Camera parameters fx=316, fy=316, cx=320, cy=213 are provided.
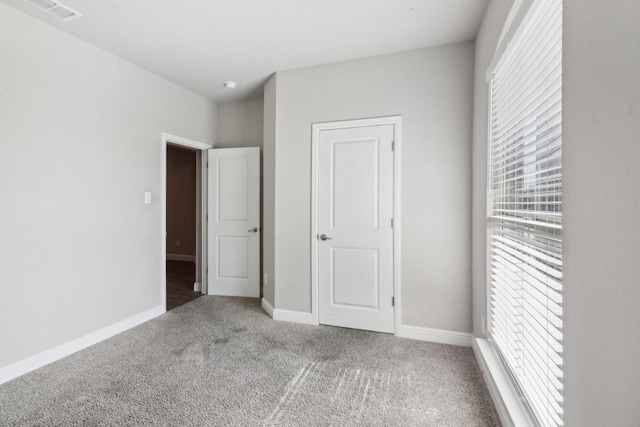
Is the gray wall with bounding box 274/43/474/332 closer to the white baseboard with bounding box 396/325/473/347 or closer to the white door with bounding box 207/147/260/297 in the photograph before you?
the white baseboard with bounding box 396/325/473/347

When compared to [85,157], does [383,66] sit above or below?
above

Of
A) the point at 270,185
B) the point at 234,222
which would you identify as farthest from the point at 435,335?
the point at 234,222

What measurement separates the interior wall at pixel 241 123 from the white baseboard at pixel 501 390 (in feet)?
11.2

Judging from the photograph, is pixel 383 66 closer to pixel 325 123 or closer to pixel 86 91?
pixel 325 123

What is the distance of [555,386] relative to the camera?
3.94 feet

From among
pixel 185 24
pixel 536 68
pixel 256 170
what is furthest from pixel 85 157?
pixel 536 68

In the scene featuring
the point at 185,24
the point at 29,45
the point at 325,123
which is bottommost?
the point at 325,123

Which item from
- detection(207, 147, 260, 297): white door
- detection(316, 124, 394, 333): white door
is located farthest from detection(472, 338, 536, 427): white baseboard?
detection(207, 147, 260, 297): white door

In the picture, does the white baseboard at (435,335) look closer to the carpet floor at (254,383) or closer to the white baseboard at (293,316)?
the carpet floor at (254,383)

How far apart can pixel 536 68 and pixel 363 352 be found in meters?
2.29

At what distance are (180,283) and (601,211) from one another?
5.22 meters

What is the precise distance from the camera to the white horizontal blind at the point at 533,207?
4.06 feet

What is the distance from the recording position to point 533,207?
5.05 ft

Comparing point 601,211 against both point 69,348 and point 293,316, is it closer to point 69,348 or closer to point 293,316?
point 293,316
